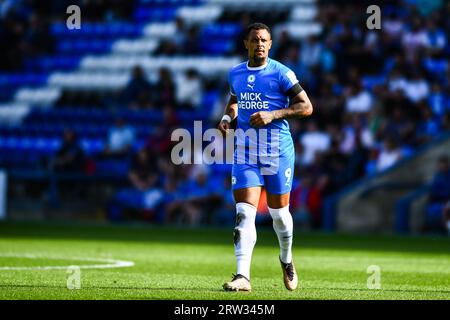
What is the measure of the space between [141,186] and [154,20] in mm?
8040

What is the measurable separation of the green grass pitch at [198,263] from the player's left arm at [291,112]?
1.53 m

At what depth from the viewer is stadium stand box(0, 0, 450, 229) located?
24016 millimetres

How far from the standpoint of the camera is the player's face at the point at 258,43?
10273 mm

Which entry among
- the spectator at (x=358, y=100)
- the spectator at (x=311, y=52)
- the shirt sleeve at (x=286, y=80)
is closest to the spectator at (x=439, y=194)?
the spectator at (x=358, y=100)

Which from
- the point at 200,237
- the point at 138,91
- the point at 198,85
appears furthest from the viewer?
the point at 138,91

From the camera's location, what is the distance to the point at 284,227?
10.5 metres

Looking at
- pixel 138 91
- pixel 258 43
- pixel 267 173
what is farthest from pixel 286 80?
pixel 138 91

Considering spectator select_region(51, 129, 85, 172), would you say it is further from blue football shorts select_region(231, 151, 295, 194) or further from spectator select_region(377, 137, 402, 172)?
blue football shorts select_region(231, 151, 295, 194)

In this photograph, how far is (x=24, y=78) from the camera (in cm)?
3114

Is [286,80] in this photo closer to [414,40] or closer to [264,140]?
[264,140]

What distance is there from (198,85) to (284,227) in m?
17.6

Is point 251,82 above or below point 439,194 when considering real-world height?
above

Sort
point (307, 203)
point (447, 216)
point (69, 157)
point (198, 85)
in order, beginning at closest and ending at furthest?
point (447, 216), point (307, 203), point (69, 157), point (198, 85)

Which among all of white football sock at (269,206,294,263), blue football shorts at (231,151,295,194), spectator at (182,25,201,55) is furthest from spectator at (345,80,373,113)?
blue football shorts at (231,151,295,194)
